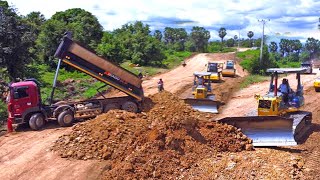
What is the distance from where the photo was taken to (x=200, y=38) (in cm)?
9044

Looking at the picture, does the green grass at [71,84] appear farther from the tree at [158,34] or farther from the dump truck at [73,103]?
the tree at [158,34]

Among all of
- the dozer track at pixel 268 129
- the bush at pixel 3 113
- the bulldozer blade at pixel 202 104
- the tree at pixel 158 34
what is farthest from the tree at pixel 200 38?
the dozer track at pixel 268 129

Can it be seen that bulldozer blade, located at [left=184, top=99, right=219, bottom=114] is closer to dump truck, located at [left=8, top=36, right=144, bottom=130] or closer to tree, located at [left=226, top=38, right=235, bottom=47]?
dump truck, located at [left=8, top=36, right=144, bottom=130]

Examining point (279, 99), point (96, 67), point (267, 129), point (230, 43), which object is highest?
point (230, 43)

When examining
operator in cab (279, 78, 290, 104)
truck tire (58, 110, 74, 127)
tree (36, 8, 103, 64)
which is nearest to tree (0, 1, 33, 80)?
tree (36, 8, 103, 64)

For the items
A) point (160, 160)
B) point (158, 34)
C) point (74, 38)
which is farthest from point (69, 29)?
point (158, 34)

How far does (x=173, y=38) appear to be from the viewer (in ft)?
348

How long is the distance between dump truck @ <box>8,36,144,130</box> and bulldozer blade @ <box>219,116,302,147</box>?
18.8 feet

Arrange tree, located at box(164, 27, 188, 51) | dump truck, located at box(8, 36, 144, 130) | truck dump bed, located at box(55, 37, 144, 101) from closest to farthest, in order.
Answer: dump truck, located at box(8, 36, 144, 130), truck dump bed, located at box(55, 37, 144, 101), tree, located at box(164, 27, 188, 51)

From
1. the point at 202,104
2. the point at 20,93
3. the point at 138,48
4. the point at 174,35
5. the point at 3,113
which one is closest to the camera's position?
the point at 20,93

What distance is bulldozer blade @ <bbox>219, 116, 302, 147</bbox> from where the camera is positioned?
14.1 meters

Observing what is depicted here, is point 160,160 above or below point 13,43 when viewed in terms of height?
below

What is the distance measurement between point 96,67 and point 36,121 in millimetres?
3531

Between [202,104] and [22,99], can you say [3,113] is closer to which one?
[22,99]
